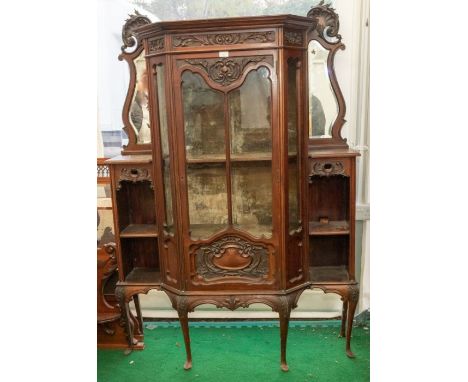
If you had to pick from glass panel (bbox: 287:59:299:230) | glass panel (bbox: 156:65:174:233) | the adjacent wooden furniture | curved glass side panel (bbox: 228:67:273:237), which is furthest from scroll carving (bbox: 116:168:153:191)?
glass panel (bbox: 287:59:299:230)

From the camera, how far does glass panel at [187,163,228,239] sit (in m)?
1.84

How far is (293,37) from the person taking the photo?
172 cm

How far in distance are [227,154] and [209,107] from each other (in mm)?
212

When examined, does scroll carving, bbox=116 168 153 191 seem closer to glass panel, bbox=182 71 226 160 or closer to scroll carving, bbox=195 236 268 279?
glass panel, bbox=182 71 226 160

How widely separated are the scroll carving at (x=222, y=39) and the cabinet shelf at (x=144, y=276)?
3.66ft

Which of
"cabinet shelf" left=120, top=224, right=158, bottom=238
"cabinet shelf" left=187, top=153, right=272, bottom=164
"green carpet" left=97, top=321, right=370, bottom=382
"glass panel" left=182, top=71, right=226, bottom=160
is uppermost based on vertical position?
"glass panel" left=182, top=71, right=226, bottom=160

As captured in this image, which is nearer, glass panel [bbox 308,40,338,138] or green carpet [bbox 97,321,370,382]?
green carpet [bbox 97,321,370,382]

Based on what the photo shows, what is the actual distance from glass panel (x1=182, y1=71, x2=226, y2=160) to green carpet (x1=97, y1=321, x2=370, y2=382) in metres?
1.04

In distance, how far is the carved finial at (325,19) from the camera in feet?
6.29

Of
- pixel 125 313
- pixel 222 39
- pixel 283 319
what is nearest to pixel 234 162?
pixel 222 39

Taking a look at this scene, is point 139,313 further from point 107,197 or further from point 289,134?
point 289,134

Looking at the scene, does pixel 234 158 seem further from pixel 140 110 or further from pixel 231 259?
pixel 140 110

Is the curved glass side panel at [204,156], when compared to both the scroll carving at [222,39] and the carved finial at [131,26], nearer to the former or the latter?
the scroll carving at [222,39]

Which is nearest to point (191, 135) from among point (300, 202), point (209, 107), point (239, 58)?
point (209, 107)
